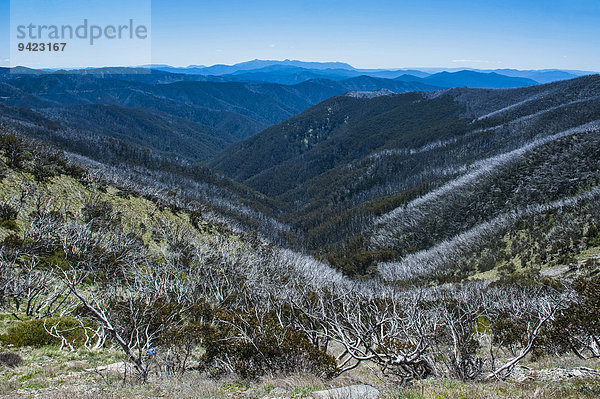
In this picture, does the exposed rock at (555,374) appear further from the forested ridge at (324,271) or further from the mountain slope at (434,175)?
the mountain slope at (434,175)

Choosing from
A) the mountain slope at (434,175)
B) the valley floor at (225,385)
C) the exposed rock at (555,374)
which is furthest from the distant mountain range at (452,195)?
the valley floor at (225,385)

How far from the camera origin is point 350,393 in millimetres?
9000

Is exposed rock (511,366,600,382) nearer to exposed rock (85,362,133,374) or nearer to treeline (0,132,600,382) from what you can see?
treeline (0,132,600,382)

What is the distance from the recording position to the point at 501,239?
196ft

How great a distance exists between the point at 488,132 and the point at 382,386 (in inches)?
6149

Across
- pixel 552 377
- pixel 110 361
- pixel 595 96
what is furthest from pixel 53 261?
pixel 595 96

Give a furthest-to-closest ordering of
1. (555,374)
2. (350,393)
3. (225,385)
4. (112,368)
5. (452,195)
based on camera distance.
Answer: (452,195), (112,368), (225,385), (555,374), (350,393)

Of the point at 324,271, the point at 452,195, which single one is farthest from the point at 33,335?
the point at 452,195

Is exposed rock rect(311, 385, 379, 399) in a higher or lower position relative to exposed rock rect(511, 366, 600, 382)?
higher

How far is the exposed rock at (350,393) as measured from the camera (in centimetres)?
904

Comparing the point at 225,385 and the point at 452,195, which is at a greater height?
the point at 225,385

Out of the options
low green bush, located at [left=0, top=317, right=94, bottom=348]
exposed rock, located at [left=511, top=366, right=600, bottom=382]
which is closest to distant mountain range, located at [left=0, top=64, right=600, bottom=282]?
exposed rock, located at [left=511, top=366, right=600, bottom=382]

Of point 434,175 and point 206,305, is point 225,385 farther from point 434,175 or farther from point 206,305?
point 434,175

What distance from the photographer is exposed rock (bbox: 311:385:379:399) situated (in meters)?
9.04
